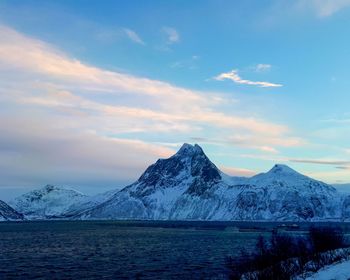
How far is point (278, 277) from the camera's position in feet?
136

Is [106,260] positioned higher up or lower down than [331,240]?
lower down

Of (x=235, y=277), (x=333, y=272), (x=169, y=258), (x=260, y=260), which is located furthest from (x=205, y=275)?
(x=333, y=272)

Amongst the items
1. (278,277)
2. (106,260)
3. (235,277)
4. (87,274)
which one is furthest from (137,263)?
(278,277)

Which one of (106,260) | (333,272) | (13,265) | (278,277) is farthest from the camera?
(106,260)

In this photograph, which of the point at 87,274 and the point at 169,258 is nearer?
the point at 87,274

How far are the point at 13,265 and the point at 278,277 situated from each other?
5289 centimetres

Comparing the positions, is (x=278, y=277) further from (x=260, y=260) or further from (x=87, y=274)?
(x=87, y=274)

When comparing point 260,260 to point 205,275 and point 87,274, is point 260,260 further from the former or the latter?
point 87,274

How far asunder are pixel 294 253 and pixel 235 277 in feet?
59.0

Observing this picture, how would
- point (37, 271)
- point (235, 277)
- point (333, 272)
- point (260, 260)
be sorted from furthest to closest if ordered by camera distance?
1. point (37, 271)
2. point (260, 260)
3. point (235, 277)
4. point (333, 272)

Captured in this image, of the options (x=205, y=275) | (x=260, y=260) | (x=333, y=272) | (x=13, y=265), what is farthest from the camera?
(x=13, y=265)

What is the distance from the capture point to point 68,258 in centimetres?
8938

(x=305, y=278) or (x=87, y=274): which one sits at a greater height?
(x=305, y=278)

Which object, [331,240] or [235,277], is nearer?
[235,277]
